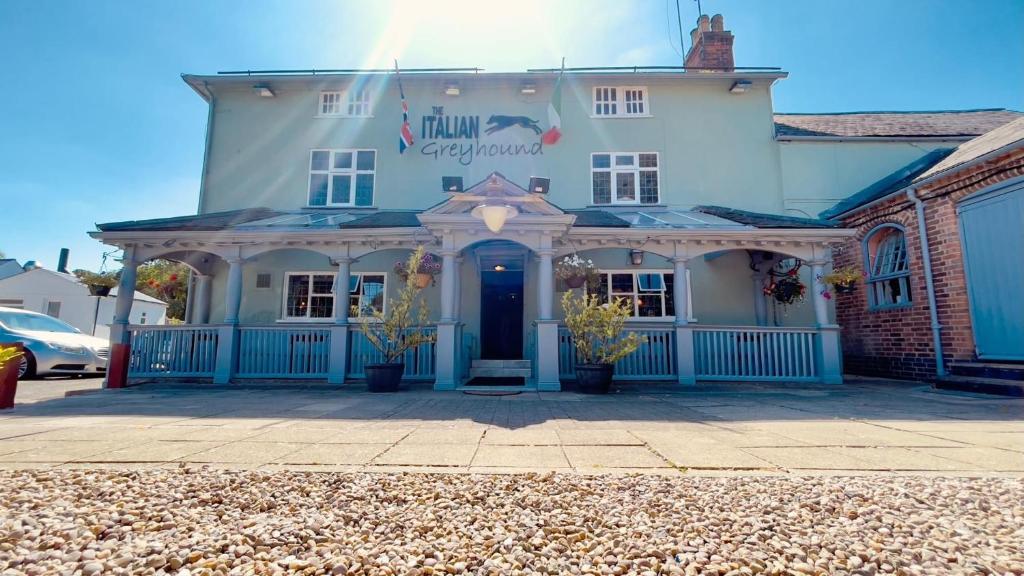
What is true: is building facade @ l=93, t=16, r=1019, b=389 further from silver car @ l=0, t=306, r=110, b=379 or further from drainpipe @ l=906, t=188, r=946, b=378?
silver car @ l=0, t=306, r=110, b=379

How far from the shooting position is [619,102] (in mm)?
11312

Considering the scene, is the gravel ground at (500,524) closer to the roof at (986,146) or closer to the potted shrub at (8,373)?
the potted shrub at (8,373)

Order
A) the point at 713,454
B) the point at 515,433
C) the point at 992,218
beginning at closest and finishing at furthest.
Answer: the point at 713,454, the point at 515,433, the point at 992,218

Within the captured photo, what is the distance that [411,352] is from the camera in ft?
27.4

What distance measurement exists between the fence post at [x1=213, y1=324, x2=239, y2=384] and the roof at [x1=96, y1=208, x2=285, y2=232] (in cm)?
210

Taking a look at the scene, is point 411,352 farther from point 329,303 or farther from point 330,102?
point 330,102

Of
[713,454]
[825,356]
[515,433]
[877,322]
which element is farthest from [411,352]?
[877,322]

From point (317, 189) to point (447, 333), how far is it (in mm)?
6446

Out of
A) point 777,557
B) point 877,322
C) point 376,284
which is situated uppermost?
point 376,284

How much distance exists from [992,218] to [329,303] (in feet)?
44.2

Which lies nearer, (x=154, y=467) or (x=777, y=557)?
(x=777, y=557)

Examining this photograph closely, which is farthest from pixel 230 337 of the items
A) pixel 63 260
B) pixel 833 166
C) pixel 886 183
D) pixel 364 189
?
pixel 63 260

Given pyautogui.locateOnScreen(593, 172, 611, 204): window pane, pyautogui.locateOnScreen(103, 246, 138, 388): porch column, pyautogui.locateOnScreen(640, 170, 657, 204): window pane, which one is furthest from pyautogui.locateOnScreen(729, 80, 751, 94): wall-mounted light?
pyautogui.locateOnScreen(103, 246, 138, 388): porch column

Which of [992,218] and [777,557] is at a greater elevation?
[992,218]
